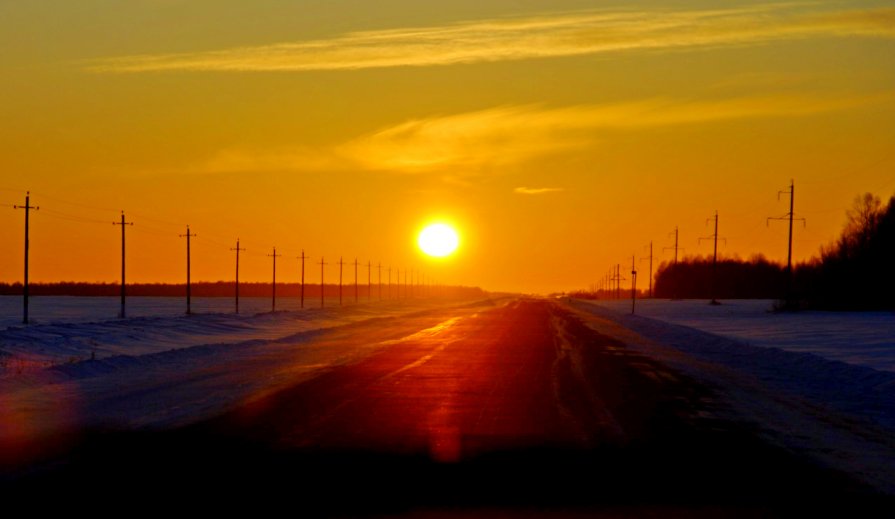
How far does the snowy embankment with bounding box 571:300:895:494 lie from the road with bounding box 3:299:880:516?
62 cm

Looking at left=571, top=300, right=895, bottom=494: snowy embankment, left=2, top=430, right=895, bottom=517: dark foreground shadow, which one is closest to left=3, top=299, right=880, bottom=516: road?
left=2, top=430, right=895, bottom=517: dark foreground shadow

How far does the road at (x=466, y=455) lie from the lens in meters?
10.5

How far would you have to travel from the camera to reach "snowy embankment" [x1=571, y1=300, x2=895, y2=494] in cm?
1420

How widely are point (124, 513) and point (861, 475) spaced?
758 cm

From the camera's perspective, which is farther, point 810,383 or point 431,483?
point 810,383

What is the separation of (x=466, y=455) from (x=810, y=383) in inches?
570

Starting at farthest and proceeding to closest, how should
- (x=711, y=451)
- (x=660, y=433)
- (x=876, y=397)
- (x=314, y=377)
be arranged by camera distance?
(x=314, y=377) → (x=876, y=397) → (x=660, y=433) → (x=711, y=451)

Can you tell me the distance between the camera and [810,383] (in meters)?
25.2

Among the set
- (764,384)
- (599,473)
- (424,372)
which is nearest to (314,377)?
(424,372)

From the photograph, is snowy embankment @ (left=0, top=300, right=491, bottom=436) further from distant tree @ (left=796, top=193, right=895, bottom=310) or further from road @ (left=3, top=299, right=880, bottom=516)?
distant tree @ (left=796, top=193, right=895, bottom=310)

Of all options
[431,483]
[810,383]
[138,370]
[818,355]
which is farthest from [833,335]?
[431,483]

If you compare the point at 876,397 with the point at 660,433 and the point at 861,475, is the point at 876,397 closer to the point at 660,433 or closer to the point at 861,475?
the point at 660,433

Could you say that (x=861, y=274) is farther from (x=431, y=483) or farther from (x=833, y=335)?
(x=431, y=483)

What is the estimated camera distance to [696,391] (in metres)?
22.5
